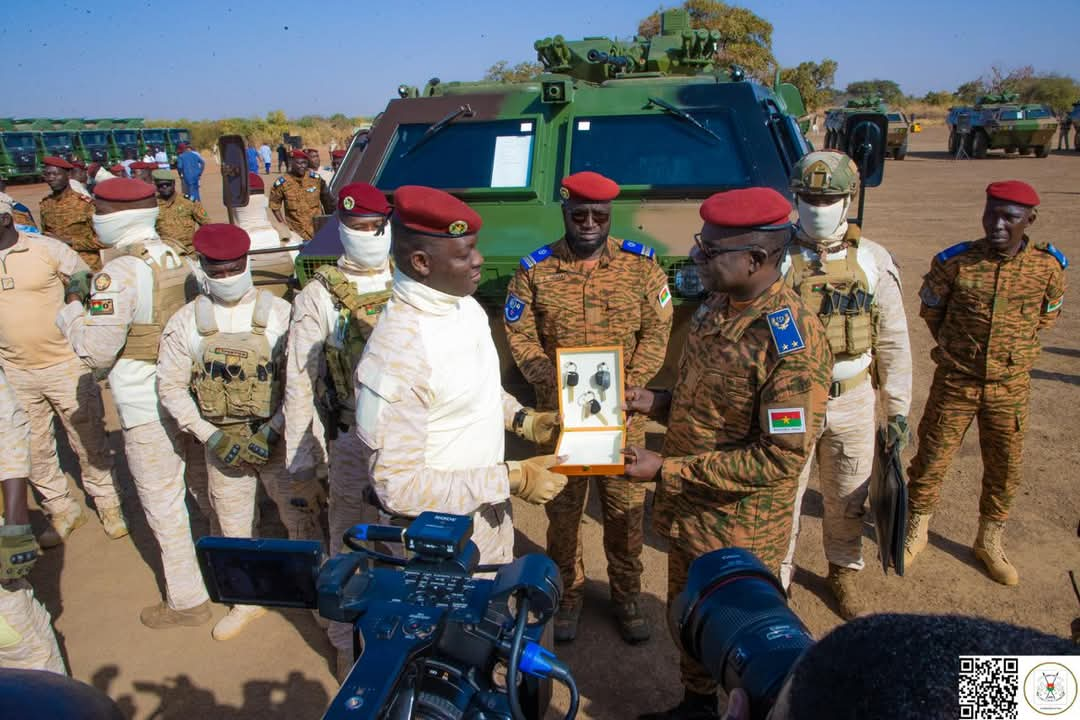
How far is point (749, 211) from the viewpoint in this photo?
2.03m

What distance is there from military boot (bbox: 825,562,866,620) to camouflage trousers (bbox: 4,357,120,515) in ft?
13.4

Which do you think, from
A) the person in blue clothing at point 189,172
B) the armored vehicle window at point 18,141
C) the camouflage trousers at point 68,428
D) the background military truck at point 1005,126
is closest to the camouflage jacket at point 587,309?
the camouflage trousers at point 68,428

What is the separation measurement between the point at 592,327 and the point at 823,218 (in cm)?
106

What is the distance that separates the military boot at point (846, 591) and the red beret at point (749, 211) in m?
1.98

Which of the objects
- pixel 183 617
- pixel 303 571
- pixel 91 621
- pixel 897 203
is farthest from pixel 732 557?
pixel 897 203

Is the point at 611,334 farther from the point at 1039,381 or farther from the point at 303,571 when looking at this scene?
the point at 1039,381

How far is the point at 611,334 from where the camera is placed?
315 cm

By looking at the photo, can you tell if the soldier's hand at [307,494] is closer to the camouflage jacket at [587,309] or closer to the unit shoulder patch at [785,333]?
the camouflage jacket at [587,309]

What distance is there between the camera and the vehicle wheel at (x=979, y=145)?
77.7 ft

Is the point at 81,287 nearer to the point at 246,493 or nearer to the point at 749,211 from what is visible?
the point at 246,493

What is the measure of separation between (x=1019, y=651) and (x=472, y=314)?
177 cm

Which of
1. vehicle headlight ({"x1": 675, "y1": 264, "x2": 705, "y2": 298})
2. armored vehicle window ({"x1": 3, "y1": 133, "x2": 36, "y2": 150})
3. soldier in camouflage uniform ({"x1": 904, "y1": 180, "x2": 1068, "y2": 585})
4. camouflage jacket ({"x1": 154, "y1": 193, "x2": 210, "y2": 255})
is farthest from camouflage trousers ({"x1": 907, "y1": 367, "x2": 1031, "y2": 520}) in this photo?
armored vehicle window ({"x1": 3, "y1": 133, "x2": 36, "y2": 150})

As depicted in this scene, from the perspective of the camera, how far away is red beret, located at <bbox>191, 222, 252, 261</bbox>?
2791 millimetres

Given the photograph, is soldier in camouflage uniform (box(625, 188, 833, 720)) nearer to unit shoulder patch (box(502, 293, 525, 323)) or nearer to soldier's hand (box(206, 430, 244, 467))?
unit shoulder patch (box(502, 293, 525, 323))
